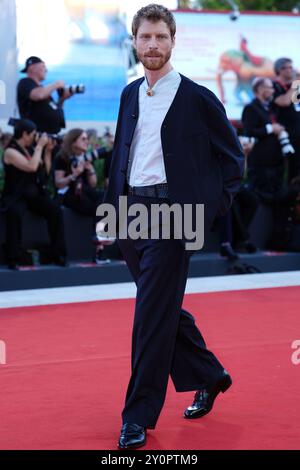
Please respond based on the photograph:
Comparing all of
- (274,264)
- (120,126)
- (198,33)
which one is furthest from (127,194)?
(198,33)

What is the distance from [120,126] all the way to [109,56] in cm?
814

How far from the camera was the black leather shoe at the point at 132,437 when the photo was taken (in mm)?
4211

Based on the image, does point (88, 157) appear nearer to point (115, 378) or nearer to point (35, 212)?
point (35, 212)

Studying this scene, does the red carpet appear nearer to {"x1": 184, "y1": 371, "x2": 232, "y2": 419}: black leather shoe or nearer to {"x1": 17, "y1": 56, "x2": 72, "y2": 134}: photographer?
{"x1": 184, "y1": 371, "x2": 232, "y2": 419}: black leather shoe

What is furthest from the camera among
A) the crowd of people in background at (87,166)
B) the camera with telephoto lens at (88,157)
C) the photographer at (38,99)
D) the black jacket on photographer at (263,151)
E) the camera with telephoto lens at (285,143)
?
the camera with telephoto lens at (285,143)

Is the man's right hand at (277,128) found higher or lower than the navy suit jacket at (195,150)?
lower

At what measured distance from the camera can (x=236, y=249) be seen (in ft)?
36.8

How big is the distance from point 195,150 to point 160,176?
0.20 m

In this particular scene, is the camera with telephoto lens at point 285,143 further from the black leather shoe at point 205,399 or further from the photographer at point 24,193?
the black leather shoe at point 205,399

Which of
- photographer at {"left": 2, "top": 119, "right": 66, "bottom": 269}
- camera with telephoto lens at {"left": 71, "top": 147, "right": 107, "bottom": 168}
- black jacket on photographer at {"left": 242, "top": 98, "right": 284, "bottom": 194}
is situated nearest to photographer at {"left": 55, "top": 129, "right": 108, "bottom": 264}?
camera with telephoto lens at {"left": 71, "top": 147, "right": 107, "bottom": 168}

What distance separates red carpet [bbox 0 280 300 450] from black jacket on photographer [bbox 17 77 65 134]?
8.35 ft

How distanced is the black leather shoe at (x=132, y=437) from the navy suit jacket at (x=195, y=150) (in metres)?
0.93

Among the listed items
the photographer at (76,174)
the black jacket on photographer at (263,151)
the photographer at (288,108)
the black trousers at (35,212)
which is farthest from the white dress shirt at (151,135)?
the photographer at (288,108)

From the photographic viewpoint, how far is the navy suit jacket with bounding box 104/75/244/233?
4320 mm
